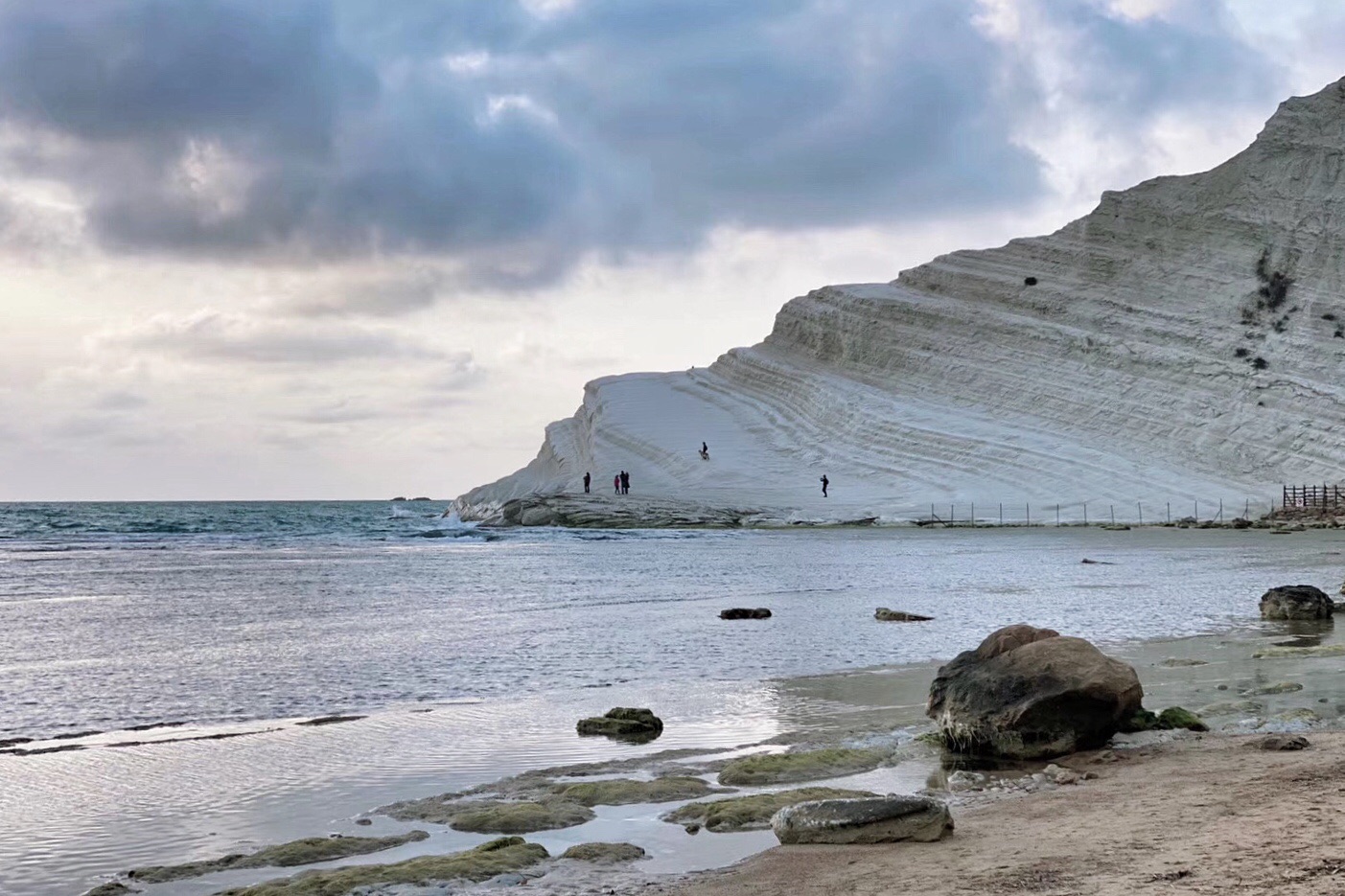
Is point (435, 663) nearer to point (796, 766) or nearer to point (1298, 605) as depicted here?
point (796, 766)

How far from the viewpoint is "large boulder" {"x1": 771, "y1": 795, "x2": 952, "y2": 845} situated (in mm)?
6242

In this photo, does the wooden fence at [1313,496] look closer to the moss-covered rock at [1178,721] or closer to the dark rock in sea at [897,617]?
the dark rock in sea at [897,617]

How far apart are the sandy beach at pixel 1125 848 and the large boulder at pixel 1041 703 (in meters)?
1.15

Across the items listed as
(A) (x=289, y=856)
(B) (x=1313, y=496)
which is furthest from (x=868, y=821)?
(B) (x=1313, y=496)

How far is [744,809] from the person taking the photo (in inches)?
278

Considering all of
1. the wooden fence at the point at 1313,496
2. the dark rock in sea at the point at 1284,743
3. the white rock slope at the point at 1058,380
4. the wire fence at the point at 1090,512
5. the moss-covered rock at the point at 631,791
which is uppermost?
the white rock slope at the point at 1058,380

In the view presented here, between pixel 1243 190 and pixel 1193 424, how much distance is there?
55.3 feet

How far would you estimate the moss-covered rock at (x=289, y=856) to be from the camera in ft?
20.5

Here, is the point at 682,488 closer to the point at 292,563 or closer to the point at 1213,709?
the point at 292,563

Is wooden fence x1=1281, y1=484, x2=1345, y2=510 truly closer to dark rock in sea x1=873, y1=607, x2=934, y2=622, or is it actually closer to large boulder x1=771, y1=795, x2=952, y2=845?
dark rock in sea x1=873, y1=607, x2=934, y2=622

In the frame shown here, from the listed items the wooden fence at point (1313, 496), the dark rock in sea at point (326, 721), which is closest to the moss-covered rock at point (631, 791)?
the dark rock in sea at point (326, 721)

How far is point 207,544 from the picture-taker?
46.0 metres

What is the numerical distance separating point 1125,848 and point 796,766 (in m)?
2.94

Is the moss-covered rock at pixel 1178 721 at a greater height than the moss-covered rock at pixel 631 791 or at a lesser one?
greater
